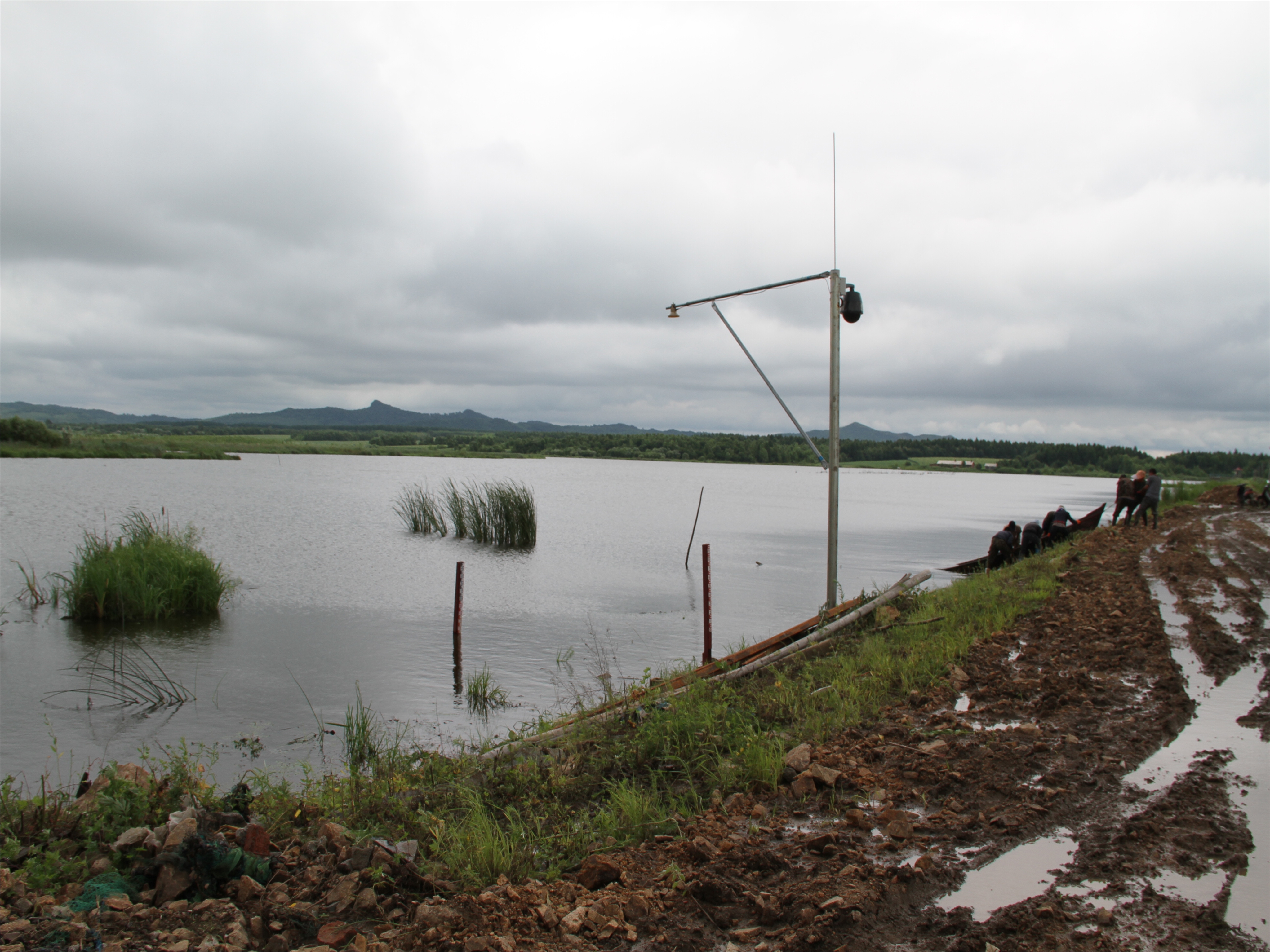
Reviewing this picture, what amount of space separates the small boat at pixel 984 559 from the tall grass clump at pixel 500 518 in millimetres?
15300

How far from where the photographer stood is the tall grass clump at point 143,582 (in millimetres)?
16188

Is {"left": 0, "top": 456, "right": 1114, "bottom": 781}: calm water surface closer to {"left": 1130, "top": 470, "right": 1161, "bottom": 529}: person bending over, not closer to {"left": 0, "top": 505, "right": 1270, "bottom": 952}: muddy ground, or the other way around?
{"left": 0, "top": 505, "right": 1270, "bottom": 952}: muddy ground

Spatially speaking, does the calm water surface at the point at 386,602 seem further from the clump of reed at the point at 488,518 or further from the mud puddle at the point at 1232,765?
the mud puddle at the point at 1232,765

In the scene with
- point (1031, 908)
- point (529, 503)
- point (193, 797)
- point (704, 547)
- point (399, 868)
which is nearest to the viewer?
point (1031, 908)

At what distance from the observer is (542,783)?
625 cm

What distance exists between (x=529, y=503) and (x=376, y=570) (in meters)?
7.97

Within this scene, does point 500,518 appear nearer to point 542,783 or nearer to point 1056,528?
point 1056,528

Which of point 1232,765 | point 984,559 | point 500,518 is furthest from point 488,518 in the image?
point 1232,765

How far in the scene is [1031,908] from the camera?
3930 mm

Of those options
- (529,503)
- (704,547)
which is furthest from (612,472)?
(704,547)

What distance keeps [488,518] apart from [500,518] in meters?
0.87

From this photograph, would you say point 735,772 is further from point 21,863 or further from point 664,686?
point 21,863

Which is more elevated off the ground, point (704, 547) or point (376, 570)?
point (704, 547)

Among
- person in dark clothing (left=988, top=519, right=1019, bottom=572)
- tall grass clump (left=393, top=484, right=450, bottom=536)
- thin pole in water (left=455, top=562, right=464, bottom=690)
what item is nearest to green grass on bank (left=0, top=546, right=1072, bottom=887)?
thin pole in water (left=455, top=562, right=464, bottom=690)
